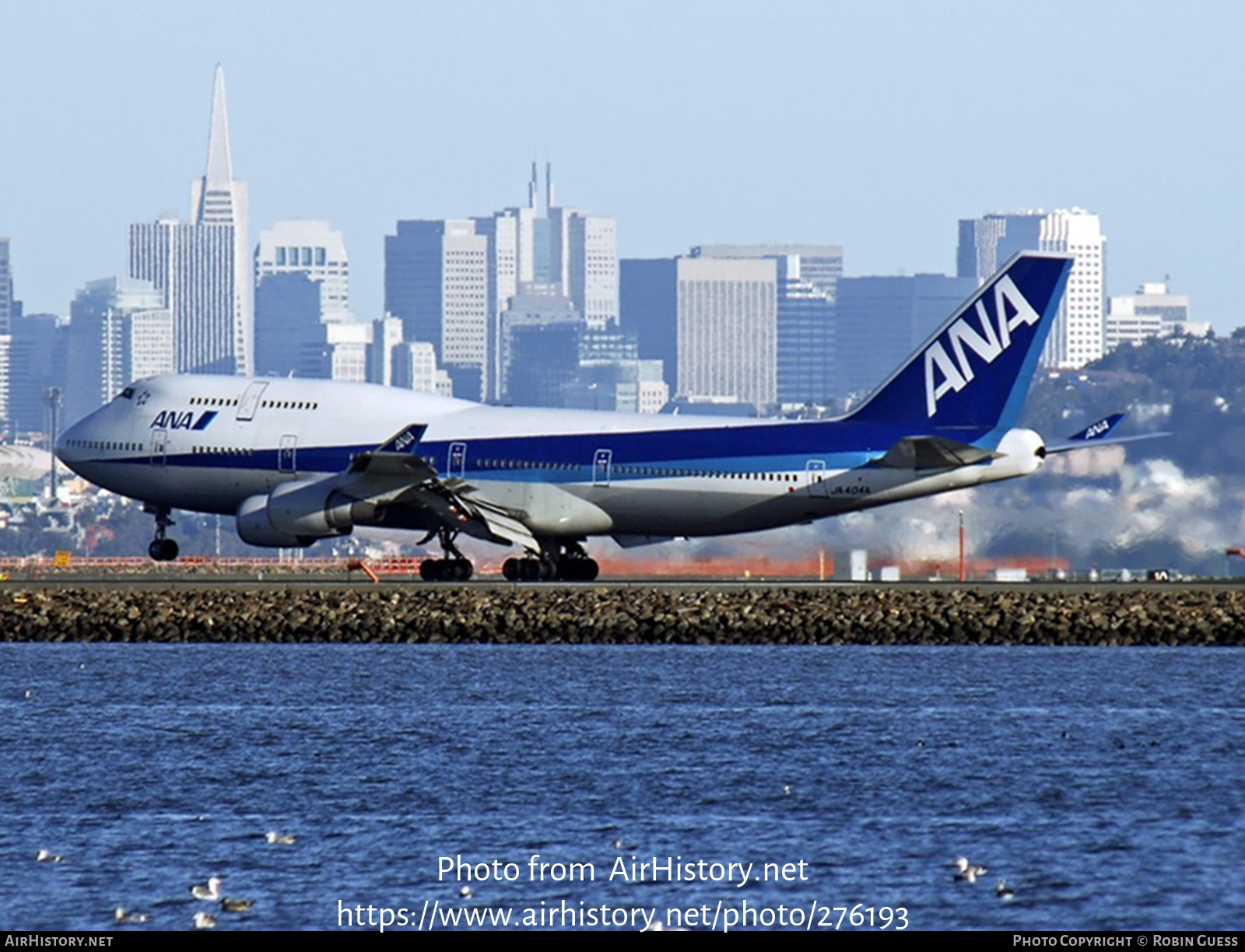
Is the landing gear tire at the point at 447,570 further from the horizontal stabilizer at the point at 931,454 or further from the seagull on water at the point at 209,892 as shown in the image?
the seagull on water at the point at 209,892

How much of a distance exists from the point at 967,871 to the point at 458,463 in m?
40.6

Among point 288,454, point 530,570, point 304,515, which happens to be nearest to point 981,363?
point 530,570

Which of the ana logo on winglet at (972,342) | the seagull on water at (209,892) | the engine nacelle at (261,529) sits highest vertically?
the ana logo on winglet at (972,342)

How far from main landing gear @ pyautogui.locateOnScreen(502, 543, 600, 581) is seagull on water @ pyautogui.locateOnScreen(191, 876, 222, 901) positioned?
42643 millimetres

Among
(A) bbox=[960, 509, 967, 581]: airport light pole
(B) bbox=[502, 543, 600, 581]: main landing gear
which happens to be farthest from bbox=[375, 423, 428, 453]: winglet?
(A) bbox=[960, 509, 967, 581]: airport light pole

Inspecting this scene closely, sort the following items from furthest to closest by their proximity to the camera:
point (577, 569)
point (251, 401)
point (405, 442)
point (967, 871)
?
point (577, 569)
point (251, 401)
point (405, 442)
point (967, 871)

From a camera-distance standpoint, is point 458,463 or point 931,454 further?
point 458,463

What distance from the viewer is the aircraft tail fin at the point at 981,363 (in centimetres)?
7138

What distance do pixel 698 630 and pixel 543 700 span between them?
12.8m

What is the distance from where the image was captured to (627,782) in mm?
44094

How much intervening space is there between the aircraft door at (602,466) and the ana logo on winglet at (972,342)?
27.1 feet

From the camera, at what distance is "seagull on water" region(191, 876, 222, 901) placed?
1318 inches

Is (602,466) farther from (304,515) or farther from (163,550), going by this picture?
(163,550)

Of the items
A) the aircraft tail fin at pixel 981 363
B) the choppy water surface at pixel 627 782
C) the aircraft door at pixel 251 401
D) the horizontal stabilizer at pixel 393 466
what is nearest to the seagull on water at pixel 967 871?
the choppy water surface at pixel 627 782
